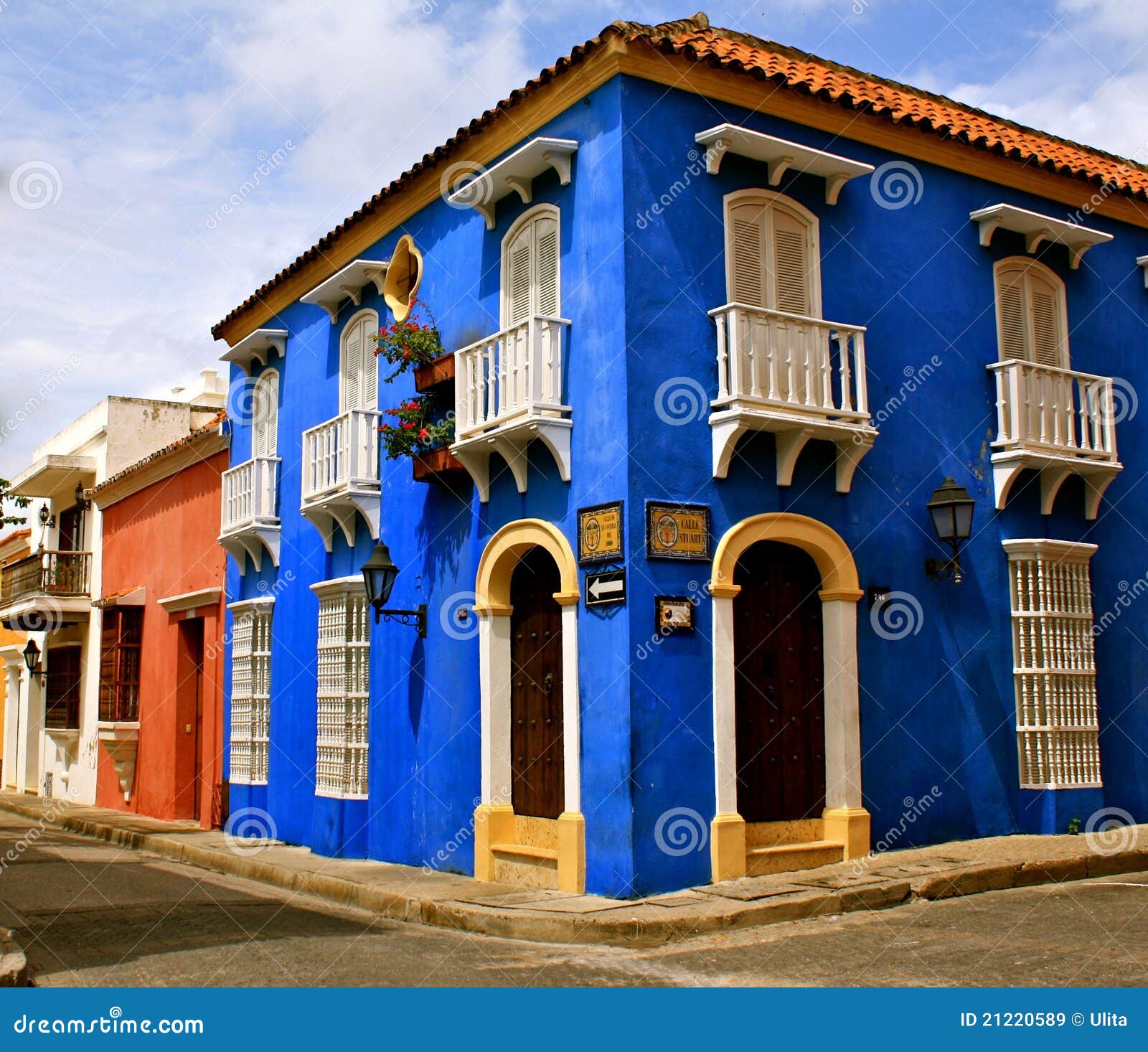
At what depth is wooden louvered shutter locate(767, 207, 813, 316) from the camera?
1087 cm

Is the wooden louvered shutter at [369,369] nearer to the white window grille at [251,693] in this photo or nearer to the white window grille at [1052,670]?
the white window grille at [251,693]

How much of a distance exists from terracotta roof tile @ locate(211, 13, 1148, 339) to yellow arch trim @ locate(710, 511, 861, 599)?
368 cm

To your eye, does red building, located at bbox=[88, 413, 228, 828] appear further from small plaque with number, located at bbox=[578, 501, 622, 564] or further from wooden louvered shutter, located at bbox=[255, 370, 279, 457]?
small plaque with number, located at bbox=[578, 501, 622, 564]

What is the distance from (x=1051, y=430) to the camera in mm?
12086

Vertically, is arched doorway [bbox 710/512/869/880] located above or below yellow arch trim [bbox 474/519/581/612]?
below

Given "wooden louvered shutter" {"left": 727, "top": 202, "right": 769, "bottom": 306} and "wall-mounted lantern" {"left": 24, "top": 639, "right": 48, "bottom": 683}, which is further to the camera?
"wall-mounted lantern" {"left": 24, "top": 639, "right": 48, "bottom": 683}

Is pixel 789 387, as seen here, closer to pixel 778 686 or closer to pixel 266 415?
pixel 778 686

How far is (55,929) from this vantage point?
30.7 feet

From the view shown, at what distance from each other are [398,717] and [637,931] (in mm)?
4967

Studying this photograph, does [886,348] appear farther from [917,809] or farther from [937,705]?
[917,809]

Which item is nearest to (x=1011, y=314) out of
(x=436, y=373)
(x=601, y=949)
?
(x=436, y=373)

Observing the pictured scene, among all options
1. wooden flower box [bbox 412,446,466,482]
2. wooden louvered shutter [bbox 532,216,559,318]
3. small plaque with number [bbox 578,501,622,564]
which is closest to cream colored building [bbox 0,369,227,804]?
wooden flower box [bbox 412,446,466,482]

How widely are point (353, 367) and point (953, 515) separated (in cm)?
700

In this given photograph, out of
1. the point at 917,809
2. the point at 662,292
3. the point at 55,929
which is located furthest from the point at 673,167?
the point at 55,929
